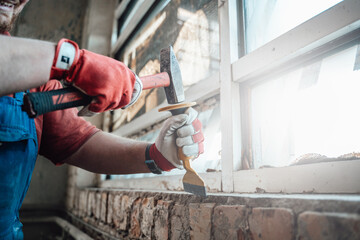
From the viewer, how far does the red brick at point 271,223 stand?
0.59 meters

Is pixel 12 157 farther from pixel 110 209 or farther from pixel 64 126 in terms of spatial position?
pixel 110 209

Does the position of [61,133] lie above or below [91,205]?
above

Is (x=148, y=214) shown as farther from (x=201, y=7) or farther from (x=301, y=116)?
(x=201, y=7)

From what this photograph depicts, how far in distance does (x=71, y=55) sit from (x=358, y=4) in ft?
2.58

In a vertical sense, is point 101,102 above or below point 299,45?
below

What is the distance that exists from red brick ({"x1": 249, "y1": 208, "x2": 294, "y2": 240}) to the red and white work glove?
51 cm

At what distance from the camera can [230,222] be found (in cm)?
73

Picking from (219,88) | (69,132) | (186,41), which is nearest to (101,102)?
(69,132)

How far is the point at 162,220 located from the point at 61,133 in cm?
57

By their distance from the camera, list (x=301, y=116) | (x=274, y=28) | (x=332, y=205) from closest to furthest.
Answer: (x=332, y=205) < (x=301, y=116) < (x=274, y=28)

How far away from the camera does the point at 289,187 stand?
776 mm

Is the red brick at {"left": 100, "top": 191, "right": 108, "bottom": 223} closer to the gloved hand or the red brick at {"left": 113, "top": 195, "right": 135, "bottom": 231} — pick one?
the red brick at {"left": 113, "top": 195, "right": 135, "bottom": 231}

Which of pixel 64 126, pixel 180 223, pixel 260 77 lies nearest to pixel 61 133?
pixel 64 126

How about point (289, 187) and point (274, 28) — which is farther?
point (274, 28)
